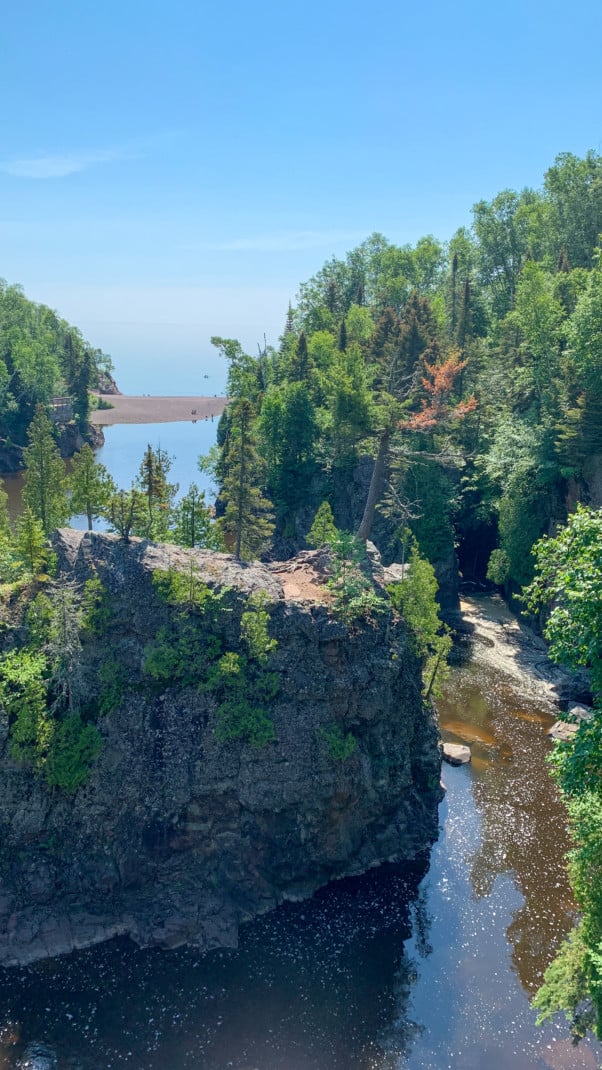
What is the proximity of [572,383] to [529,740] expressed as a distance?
2976cm

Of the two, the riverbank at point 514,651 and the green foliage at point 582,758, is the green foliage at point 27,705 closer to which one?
the green foliage at point 582,758

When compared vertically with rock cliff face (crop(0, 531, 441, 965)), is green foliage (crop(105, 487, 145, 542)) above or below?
above

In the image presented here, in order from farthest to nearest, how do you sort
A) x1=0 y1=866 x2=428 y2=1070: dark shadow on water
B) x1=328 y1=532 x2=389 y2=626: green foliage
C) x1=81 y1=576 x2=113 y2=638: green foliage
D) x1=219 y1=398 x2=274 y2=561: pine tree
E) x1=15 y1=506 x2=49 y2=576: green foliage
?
1. x1=219 y1=398 x2=274 y2=561: pine tree
2. x1=15 y1=506 x2=49 y2=576: green foliage
3. x1=328 y1=532 x2=389 y2=626: green foliage
4. x1=81 y1=576 x2=113 y2=638: green foliage
5. x1=0 y1=866 x2=428 y2=1070: dark shadow on water

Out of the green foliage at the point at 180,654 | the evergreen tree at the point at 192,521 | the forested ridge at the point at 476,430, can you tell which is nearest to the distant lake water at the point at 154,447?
the forested ridge at the point at 476,430

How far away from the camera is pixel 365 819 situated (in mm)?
34094

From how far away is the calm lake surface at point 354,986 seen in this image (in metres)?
25.3

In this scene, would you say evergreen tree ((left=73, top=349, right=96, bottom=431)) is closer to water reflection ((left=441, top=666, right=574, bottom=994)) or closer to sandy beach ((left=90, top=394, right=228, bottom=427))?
sandy beach ((left=90, top=394, right=228, bottom=427))

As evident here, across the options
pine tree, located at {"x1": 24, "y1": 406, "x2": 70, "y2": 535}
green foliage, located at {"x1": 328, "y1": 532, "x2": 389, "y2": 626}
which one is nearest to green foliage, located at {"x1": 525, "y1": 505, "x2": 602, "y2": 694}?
green foliage, located at {"x1": 328, "y1": 532, "x2": 389, "y2": 626}

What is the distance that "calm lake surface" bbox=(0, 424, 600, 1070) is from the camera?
25.3 meters

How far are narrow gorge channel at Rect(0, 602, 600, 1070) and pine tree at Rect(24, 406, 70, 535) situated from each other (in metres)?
27.9

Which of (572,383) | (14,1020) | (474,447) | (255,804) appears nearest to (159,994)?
(14,1020)

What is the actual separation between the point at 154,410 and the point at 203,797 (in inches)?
5456

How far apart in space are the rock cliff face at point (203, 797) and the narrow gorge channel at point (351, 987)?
1.31 meters

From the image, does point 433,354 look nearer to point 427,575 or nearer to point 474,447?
point 474,447
